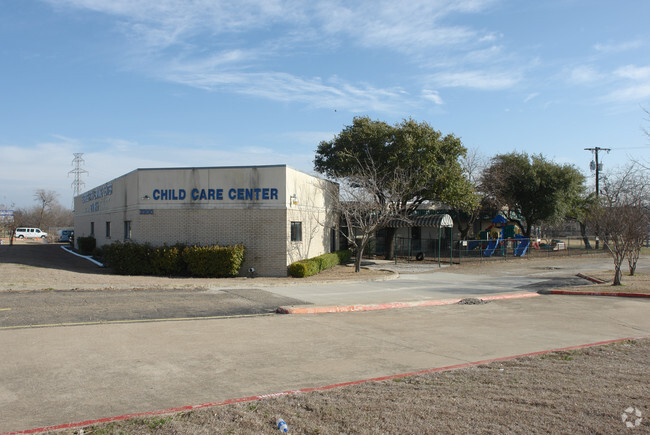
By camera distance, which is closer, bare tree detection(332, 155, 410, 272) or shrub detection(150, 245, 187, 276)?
shrub detection(150, 245, 187, 276)

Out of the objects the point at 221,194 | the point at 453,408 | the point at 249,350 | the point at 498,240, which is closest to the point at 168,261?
the point at 221,194

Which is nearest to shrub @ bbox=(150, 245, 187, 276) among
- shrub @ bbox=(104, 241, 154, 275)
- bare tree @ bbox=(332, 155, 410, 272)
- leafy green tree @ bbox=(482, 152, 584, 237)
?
shrub @ bbox=(104, 241, 154, 275)

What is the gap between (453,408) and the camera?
5.43m

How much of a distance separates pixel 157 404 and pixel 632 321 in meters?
11.7

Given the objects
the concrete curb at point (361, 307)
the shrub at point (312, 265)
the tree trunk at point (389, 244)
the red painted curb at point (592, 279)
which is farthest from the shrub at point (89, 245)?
the red painted curb at point (592, 279)

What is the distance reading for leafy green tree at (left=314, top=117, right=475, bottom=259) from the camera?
29031 mm

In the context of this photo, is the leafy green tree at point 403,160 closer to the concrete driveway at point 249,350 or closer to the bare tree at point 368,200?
the bare tree at point 368,200

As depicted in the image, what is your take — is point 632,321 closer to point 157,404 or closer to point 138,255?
point 157,404

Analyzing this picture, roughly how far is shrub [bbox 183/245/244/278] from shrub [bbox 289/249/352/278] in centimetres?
238

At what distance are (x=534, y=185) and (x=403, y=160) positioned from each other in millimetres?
15556

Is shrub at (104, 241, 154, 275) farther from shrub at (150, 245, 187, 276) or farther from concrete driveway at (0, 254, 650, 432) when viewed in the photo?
concrete driveway at (0, 254, 650, 432)

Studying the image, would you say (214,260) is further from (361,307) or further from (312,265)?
(361,307)

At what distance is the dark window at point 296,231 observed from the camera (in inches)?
919

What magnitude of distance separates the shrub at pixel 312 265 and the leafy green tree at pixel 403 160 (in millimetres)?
4589
